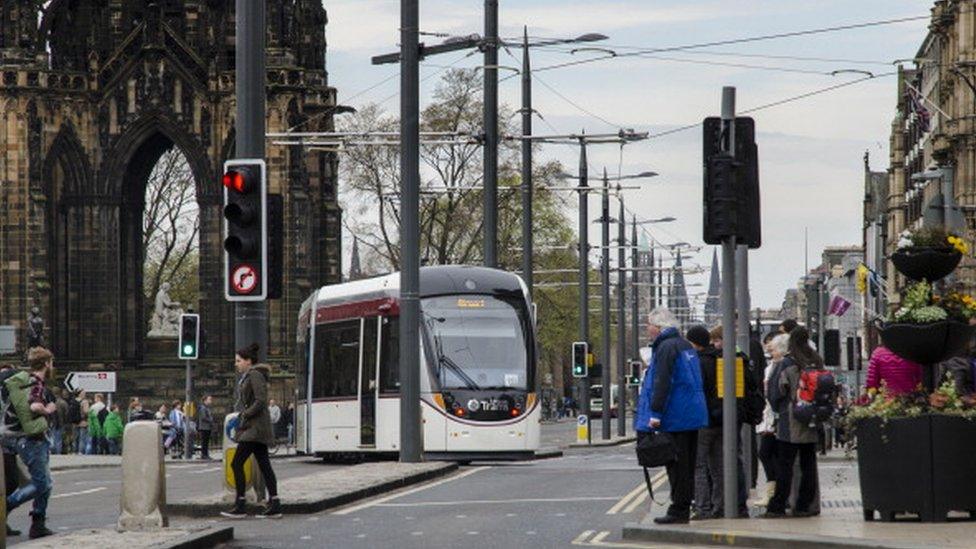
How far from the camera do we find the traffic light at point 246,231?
2258 cm

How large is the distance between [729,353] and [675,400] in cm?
64

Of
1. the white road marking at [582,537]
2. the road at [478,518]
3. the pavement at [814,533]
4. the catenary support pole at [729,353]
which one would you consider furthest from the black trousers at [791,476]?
the white road marking at [582,537]

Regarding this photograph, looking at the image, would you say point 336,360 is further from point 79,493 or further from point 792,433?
point 792,433

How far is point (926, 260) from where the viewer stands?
2089cm

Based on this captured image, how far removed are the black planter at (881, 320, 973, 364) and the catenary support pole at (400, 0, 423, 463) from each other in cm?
1524

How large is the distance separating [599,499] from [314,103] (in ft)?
163

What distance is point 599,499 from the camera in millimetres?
25547

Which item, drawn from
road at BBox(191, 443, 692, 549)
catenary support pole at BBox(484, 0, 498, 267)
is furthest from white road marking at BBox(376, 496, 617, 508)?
catenary support pole at BBox(484, 0, 498, 267)

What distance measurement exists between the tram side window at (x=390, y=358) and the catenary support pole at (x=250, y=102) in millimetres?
15840

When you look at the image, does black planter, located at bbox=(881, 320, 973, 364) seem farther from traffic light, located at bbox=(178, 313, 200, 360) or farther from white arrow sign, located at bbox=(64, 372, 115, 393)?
white arrow sign, located at bbox=(64, 372, 115, 393)

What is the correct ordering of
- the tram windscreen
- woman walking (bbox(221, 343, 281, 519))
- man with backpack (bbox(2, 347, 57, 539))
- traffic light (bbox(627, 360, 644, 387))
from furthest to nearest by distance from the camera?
traffic light (bbox(627, 360, 644, 387)) < the tram windscreen < woman walking (bbox(221, 343, 281, 519)) < man with backpack (bbox(2, 347, 57, 539))

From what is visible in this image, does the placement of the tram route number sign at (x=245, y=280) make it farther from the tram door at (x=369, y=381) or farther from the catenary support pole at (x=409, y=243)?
the tram door at (x=369, y=381)

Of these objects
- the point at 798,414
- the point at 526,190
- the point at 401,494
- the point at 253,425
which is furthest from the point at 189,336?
the point at 798,414

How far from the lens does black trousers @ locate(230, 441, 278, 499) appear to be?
2280cm
